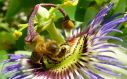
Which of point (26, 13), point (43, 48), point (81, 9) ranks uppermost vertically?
point (26, 13)

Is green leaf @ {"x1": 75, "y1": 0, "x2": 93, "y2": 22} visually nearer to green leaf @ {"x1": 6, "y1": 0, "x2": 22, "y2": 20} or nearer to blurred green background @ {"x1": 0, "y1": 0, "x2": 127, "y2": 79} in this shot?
blurred green background @ {"x1": 0, "y1": 0, "x2": 127, "y2": 79}

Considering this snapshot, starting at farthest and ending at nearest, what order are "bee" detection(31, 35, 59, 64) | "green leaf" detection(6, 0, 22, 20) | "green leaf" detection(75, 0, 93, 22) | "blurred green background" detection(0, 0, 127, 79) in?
"green leaf" detection(6, 0, 22, 20)
"green leaf" detection(75, 0, 93, 22)
"blurred green background" detection(0, 0, 127, 79)
"bee" detection(31, 35, 59, 64)

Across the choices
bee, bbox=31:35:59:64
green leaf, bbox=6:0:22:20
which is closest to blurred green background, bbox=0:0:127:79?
green leaf, bbox=6:0:22:20

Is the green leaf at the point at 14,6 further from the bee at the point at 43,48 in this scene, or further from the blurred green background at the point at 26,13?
the bee at the point at 43,48

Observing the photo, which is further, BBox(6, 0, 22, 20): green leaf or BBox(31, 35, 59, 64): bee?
BBox(6, 0, 22, 20): green leaf

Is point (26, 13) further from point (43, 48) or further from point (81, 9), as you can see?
point (43, 48)

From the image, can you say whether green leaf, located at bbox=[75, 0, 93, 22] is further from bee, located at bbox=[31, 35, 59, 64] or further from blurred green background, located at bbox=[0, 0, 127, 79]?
bee, located at bbox=[31, 35, 59, 64]

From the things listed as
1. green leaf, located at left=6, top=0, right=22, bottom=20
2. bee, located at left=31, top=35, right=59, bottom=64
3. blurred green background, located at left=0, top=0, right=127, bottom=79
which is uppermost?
green leaf, located at left=6, top=0, right=22, bottom=20

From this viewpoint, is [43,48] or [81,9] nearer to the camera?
[43,48]

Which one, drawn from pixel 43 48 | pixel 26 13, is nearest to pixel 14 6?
pixel 26 13

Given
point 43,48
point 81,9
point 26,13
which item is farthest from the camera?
point 26,13

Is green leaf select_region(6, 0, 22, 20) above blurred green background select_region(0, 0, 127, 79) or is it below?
above

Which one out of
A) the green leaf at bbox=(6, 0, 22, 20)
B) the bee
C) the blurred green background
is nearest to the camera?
the bee
